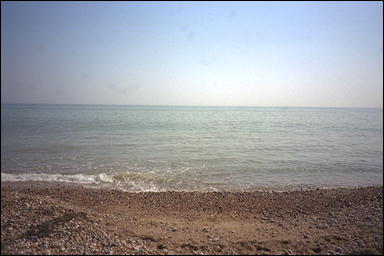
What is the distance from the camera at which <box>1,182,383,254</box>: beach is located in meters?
5.73

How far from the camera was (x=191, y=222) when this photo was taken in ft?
24.9

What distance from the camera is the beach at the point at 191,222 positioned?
5730 mm

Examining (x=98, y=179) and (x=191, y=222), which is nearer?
(x=191, y=222)

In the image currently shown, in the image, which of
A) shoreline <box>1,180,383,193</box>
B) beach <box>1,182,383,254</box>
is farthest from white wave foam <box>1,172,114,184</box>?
A: beach <box>1,182,383,254</box>

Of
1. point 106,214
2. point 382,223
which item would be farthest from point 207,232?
point 382,223

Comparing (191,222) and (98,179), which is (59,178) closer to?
(98,179)

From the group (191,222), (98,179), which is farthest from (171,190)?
(98,179)

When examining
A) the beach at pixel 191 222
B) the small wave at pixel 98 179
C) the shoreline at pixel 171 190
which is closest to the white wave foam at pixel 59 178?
the small wave at pixel 98 179

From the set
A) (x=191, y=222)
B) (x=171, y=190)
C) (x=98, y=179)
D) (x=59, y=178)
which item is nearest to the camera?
(x=191, y=222)

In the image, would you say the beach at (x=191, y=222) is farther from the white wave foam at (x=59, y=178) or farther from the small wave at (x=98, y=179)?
the white wave foam at (x=59, y=178)

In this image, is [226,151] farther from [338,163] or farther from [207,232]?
[207,232]

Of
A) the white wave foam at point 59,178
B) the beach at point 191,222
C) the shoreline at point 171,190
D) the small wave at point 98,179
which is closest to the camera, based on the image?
the beach at point 191,222

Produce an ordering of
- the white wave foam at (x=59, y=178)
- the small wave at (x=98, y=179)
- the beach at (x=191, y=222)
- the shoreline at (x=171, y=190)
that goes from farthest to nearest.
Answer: the white wave foam at (x=59, y=178)
the small wave at (x=98, y=179)
the shoreline at (x=171, y=190)
the beach at (x=191, y=222)

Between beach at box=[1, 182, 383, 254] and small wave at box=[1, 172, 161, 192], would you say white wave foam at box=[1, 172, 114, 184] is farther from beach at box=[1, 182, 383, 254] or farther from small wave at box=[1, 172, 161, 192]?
beach at box=[1, 182, 383, 254]
